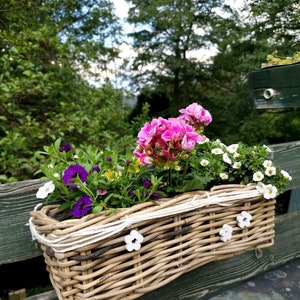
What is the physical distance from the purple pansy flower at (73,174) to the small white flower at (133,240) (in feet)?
0.54

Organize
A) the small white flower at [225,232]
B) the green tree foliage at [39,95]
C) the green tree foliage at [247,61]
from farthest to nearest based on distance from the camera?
the green tree foliage at [247,61] → the green tree foliage at [39,95] → the small white flower at [225,232]

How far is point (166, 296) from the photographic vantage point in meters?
1.09

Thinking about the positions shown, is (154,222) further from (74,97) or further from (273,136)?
(273,136)

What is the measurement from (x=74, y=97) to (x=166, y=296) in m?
2.05

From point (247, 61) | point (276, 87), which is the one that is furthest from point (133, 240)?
point (247, 61)

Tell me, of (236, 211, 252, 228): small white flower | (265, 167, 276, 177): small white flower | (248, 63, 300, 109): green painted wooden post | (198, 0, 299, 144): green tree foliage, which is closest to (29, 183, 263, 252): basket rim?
(236, 211, 252, 228): small white flower

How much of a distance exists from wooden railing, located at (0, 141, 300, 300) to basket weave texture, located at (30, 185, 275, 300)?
4.7 inches

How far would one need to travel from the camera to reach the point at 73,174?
2.52 feet

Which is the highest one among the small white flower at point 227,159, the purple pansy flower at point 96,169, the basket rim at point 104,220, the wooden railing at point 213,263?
the purple pansy flower at point 96,169

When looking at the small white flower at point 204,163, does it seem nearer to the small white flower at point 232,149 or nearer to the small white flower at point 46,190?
the small white flower at point 232,149

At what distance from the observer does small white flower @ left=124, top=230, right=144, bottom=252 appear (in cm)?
74

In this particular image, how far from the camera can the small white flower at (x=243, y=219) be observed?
966 millimetres

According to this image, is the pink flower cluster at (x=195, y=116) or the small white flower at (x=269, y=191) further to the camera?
the small white flower at (x=269, y=191)

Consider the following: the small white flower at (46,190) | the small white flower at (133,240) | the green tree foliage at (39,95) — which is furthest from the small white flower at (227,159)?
the green tree foliage at (39,95)
